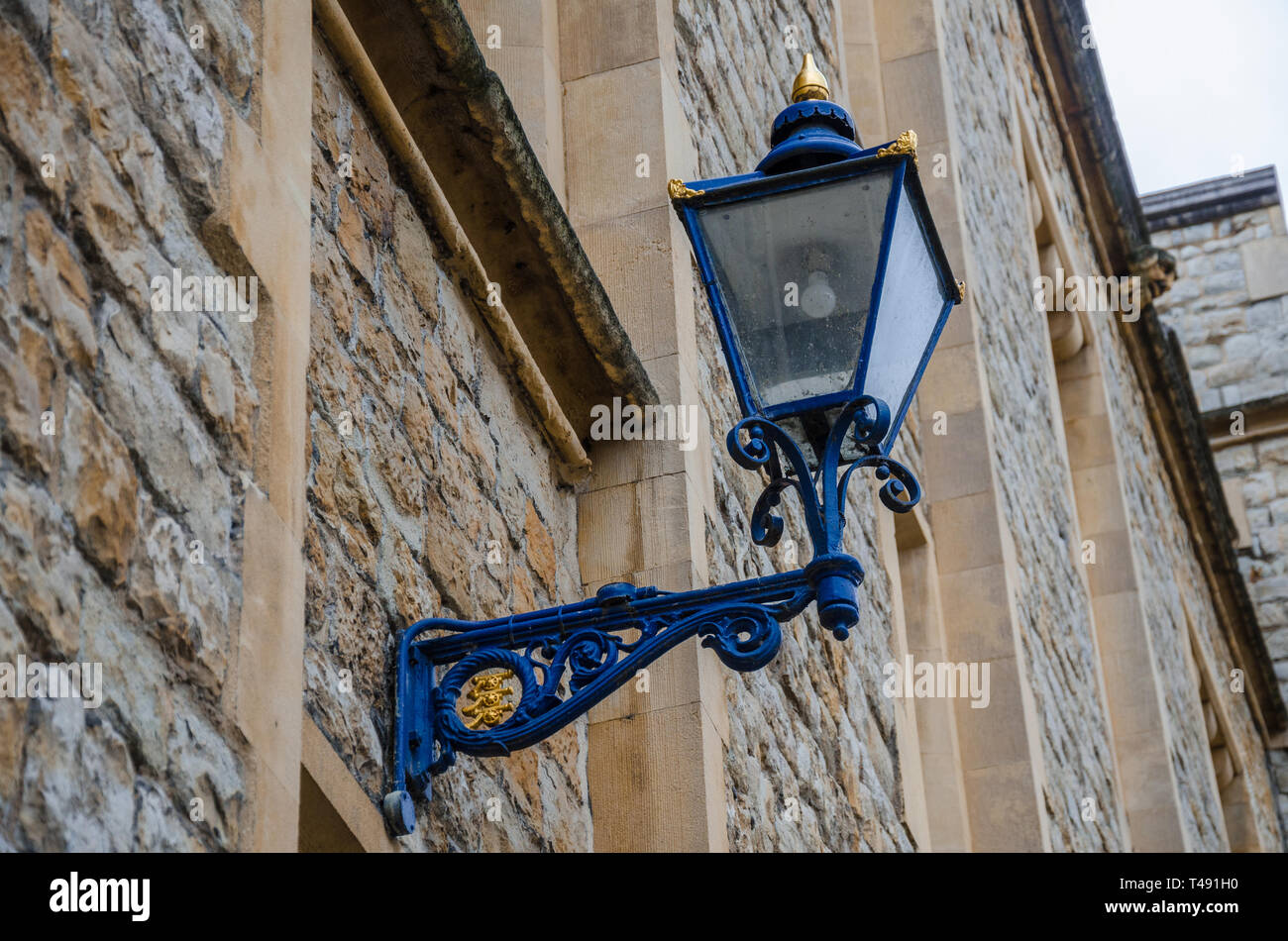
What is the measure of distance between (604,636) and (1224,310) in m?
16.3

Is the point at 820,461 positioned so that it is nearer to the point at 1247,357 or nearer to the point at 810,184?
the point at 810,184

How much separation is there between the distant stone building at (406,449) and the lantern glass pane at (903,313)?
2.64 ft

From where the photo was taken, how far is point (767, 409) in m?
3.32

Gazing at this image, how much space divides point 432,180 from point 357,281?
0.43 metres

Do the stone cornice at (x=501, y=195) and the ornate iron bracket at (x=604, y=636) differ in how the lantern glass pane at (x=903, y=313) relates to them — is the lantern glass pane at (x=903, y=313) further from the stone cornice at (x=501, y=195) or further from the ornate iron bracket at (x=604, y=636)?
the stone cornice at (x=501, y=195)

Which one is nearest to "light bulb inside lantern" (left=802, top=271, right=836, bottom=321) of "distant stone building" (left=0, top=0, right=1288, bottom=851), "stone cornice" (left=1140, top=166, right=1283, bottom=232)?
"distant stone building" (left=0, top=0, right=1288, bottom=851)

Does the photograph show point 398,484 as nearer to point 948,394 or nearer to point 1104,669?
point 948,394

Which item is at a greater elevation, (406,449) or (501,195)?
(501,195)

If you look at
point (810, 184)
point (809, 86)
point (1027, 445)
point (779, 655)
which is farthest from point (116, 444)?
point (1027, 445)

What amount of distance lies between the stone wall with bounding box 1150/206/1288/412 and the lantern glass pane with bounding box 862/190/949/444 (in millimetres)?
15374

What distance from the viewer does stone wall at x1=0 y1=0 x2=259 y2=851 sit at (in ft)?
7.39

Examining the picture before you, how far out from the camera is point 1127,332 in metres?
14.5

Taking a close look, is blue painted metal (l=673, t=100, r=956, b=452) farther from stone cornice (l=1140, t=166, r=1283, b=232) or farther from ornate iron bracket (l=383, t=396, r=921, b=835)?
stone cornice (l=1140, t=166, r=1283, b=232)

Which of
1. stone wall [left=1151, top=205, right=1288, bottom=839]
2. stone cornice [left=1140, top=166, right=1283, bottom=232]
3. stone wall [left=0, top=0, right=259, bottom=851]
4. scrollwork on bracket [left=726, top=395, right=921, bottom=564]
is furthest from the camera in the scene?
stone cornice [left=1140, top=166, right=1283, bottom=232]
